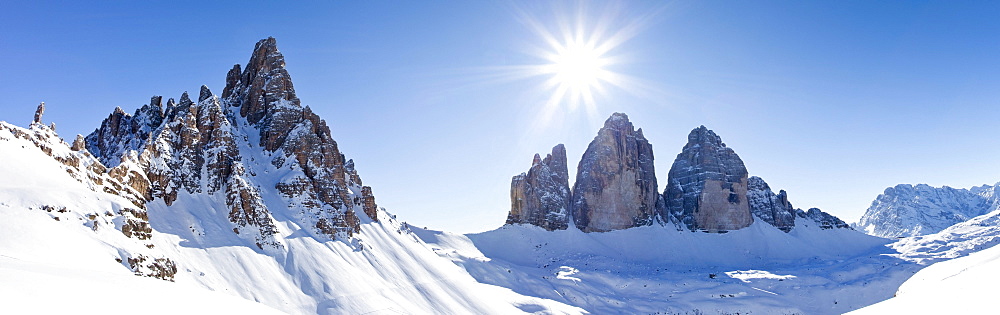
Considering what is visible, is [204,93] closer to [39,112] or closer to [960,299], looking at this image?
[39,112]

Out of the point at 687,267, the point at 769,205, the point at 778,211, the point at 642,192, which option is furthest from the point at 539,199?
the point at 778,211

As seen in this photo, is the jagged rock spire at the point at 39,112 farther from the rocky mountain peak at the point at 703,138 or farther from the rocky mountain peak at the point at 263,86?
the rocky mountain peak at the point at 703,138

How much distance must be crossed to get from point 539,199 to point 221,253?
8434 cm

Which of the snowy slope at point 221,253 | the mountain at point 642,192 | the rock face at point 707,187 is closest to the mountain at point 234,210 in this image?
the snowy slope at point 221,253

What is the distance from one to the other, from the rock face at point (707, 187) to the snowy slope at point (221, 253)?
7929 centimetres

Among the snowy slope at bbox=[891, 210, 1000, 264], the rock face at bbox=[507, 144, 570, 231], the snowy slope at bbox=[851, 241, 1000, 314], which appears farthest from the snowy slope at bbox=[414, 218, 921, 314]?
the snowy slope at bbox=[851, 241, 1000, 314]

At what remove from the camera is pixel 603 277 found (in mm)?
92688

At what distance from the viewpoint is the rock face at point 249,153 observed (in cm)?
A: 5338

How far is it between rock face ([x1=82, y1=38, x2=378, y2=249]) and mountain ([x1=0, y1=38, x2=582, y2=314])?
7.5 inches

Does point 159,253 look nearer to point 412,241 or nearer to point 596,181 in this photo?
point 412,241

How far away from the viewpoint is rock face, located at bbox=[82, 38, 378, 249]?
5338cm

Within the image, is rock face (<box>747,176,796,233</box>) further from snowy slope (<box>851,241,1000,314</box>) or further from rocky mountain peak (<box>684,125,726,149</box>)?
snowy slope (<box>851,241,1000,314</box>)

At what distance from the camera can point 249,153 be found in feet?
221

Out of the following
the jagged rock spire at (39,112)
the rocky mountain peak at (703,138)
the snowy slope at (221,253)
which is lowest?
the snowy slope at (221,253)
